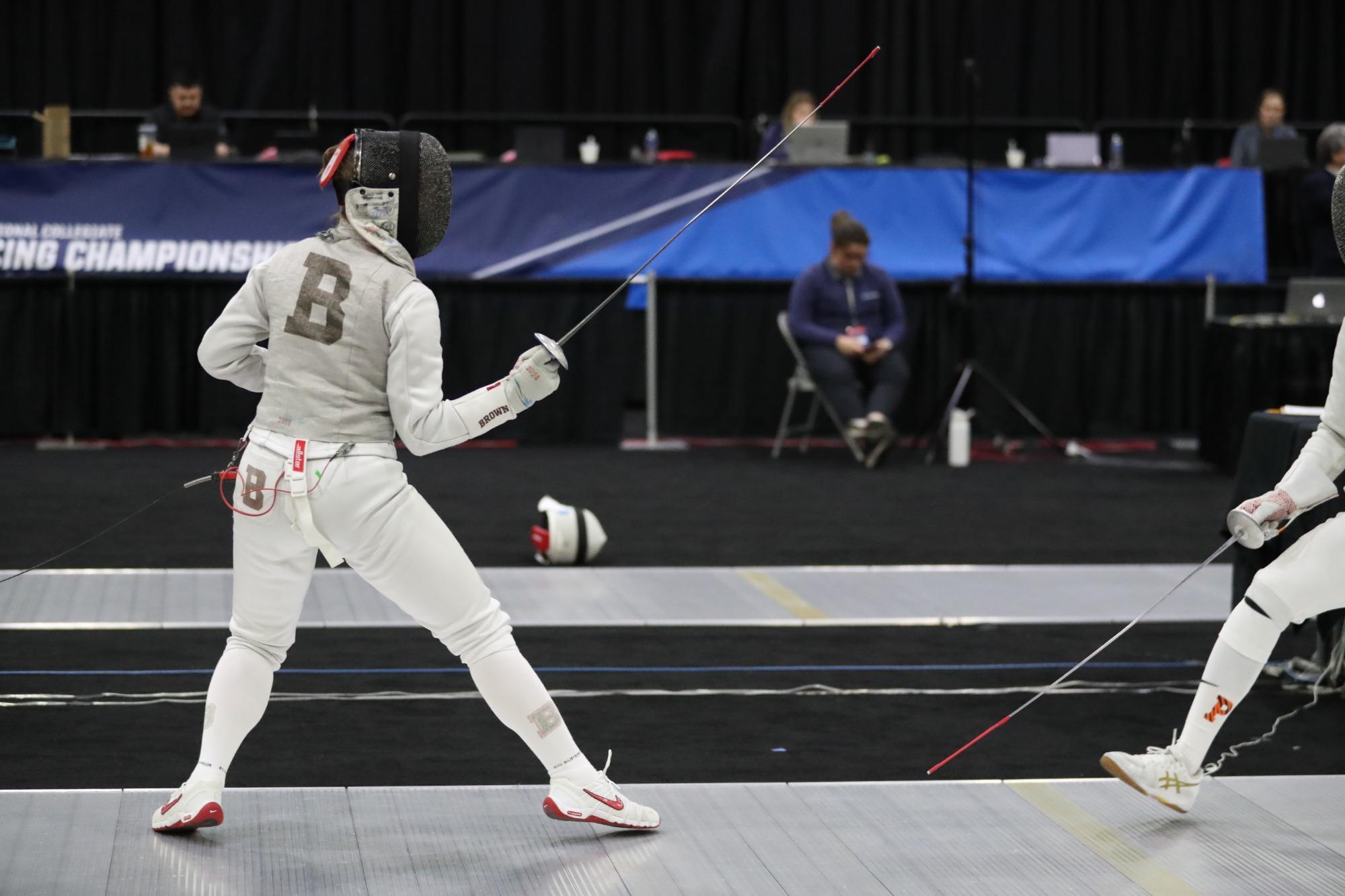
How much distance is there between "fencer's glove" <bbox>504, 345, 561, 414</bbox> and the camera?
3.09 meters

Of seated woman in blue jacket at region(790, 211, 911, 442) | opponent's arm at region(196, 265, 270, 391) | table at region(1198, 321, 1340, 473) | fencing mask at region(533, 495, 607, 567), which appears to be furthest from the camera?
seated woman in blue jacket at region(790, 211, 911, 442)

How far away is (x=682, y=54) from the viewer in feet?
44.2

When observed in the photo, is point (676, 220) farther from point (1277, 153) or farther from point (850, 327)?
point (1277, 153)

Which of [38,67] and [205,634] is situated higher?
[38,67]

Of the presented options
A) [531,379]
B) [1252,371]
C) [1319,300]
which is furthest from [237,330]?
[1319,300]

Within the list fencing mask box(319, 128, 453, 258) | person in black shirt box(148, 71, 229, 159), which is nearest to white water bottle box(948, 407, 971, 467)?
person in black shirt box(148, 71, 229, 159)

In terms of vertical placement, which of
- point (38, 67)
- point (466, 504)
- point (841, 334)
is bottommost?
point (466, 504)

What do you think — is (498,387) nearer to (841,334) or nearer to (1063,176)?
(841,334)

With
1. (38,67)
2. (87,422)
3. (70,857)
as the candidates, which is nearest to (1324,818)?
(70,857)

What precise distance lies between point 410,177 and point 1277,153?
828 centimetres

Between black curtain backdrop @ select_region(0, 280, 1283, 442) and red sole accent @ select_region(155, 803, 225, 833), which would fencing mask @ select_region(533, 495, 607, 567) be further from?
black curtain backdrop @ select_region(0, 280, 1283, 442)

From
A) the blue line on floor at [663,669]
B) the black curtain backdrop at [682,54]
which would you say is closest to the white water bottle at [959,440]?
the blue line on floor at [663,669]

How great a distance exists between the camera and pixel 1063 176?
1013 centimetres

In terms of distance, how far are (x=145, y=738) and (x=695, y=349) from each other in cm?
626
